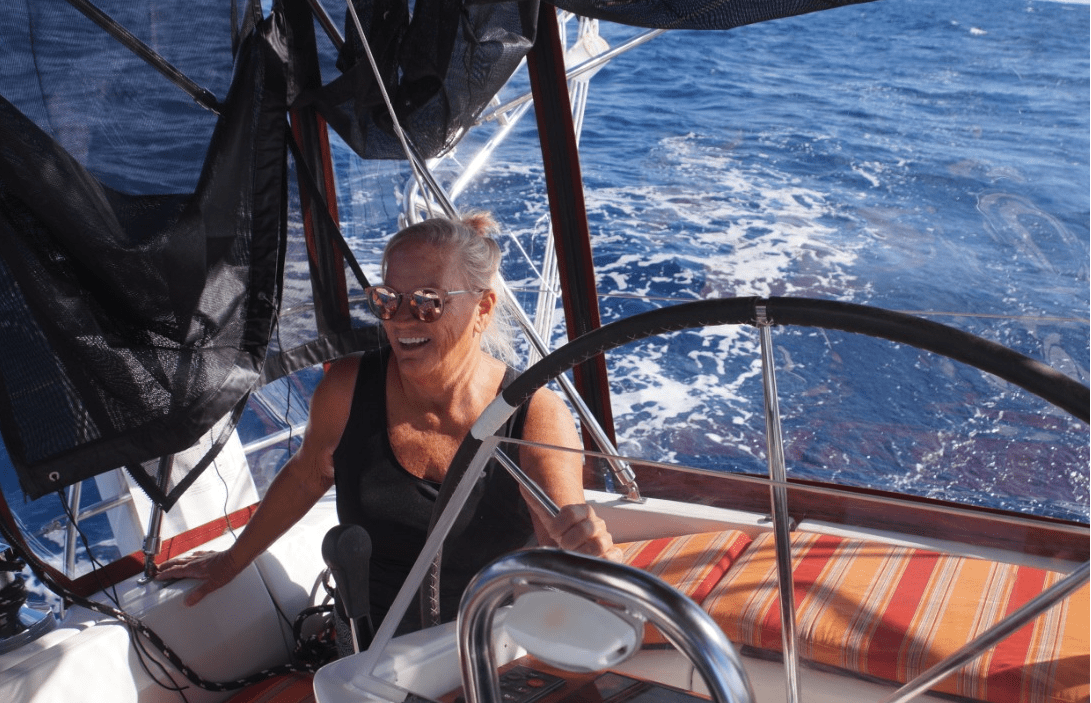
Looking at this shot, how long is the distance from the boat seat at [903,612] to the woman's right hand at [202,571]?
1.12 metres

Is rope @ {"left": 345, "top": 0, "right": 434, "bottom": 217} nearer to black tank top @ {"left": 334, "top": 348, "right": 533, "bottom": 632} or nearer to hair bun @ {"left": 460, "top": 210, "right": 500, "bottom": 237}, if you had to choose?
hair bun @ {"left": 460, "top": 210, "right": 500, "bottom": 237}

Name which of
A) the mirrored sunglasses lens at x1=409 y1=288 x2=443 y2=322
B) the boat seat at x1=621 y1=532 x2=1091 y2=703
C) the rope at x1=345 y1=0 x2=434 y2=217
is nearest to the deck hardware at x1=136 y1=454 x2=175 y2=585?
the mirrored sunglasses lens at x1=409 y1=288 x2=443 y2=322

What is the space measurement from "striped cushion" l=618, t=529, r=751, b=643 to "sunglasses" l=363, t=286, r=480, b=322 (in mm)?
740

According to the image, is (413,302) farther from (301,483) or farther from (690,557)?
(690,557)

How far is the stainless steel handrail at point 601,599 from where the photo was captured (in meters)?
0.53

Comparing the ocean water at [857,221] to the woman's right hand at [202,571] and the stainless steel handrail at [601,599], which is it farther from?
the stainless steel handrail at [601,599]

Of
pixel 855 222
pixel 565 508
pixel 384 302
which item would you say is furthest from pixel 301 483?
pixel 855 222

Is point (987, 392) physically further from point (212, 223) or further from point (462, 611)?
point (462, 611)

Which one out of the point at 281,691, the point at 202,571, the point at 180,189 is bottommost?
the point at 281,691

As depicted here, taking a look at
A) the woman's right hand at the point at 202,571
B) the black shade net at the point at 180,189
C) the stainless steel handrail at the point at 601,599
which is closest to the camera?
the stainless steel handrail at the point at 601,599

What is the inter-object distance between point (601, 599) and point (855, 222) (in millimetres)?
10337

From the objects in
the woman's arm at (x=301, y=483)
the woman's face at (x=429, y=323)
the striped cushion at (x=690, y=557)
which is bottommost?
the woman's arm at (x=301, y=483)

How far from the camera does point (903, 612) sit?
799 mm

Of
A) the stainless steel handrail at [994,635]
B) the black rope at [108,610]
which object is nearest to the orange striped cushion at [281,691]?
the black rope at [108,610]
